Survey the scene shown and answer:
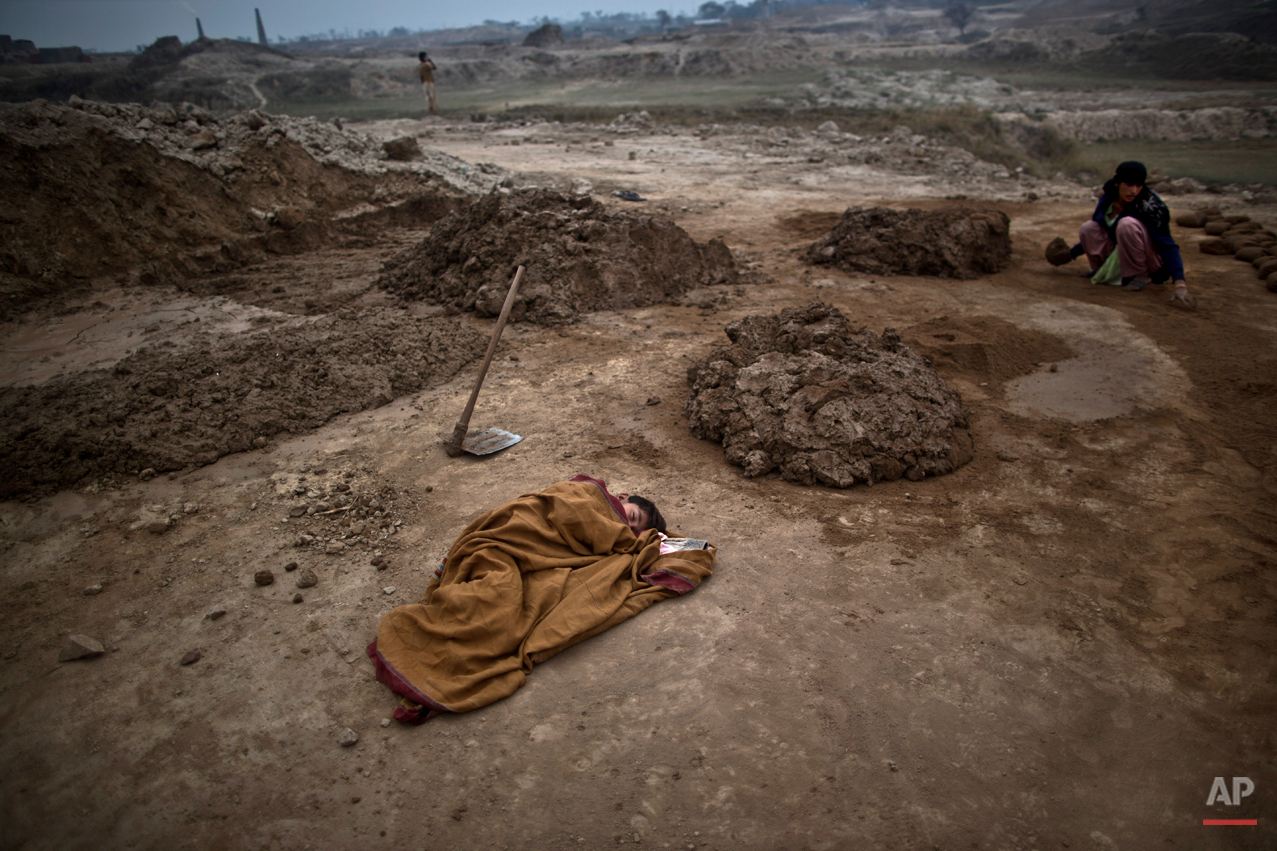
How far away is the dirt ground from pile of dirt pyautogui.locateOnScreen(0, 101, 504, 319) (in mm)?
2328

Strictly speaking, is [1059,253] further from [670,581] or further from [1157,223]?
[670,581]

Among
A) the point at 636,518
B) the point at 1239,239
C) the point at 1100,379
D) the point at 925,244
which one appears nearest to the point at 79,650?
the point at 636,518

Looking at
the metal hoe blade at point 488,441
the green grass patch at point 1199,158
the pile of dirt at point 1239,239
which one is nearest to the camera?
the metal hoe blade at point 488,441

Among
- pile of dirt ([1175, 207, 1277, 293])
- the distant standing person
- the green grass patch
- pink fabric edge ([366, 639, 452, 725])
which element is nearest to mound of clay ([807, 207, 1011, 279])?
pile of dirt ([1175, 207, 1277, 293])

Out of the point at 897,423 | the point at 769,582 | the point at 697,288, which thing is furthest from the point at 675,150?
the point at 769,582

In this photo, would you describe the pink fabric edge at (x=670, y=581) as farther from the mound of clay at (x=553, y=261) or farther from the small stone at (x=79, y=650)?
the mound of clay at (x=553, y=261)

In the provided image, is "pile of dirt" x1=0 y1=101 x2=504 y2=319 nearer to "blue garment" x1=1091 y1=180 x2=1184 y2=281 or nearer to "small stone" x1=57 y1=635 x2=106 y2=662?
"small stone" x1=57 y1=635 x2=106 y2=662

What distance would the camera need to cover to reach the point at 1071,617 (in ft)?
8.77

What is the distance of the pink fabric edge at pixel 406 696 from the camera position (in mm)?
2309

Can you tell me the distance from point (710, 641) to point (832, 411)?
1.78 meters

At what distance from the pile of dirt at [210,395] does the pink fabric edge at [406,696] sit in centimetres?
241

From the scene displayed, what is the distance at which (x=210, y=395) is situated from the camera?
4.46m

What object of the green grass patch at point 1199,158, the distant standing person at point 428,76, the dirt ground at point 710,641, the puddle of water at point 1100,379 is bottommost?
the dirt ground at point 710,641

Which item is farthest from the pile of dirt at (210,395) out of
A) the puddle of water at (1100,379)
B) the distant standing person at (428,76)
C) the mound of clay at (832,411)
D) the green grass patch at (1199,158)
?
the distant standing person at (428,76)
